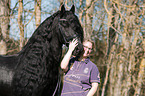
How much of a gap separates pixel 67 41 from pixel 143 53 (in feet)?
17.7

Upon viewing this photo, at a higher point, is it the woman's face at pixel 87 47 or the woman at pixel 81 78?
the woman's face at pixel 87 47

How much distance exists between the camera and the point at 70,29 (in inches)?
83.5

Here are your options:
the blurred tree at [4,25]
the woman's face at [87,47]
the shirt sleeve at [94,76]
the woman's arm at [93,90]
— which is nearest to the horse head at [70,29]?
the woman's face at [87,47]

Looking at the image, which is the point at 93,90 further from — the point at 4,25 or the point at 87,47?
the point at 4,25

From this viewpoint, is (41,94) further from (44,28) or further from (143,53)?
(143,53)

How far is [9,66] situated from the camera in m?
2.24

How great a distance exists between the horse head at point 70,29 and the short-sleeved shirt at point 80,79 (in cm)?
34

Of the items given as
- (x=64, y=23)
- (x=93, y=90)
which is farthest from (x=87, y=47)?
A: (x=93, y=90)

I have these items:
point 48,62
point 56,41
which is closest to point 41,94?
point 48,62

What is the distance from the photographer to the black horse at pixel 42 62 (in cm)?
201

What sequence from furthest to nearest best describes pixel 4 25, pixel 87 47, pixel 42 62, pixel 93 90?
pixel 4 25 < pixel 87 47 < pixel 93 90 < pixel 42 62

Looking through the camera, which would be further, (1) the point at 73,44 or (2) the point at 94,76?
(2) the point at 94,76

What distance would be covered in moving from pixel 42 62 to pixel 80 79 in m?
0.66

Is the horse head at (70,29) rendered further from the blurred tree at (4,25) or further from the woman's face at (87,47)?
Answer: the blurred tree at (4,25)
